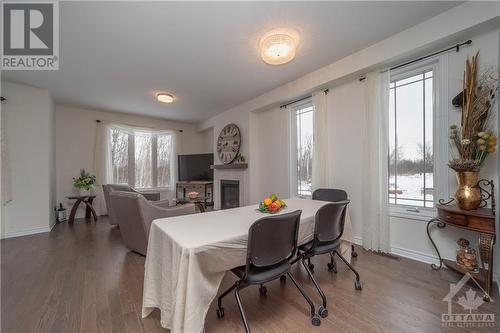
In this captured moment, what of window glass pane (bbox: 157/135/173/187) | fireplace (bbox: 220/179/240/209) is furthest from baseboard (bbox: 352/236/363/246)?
window glass pane (bbox: 157/135/173/187)

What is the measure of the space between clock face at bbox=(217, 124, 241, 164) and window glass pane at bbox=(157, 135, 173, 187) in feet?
5.81

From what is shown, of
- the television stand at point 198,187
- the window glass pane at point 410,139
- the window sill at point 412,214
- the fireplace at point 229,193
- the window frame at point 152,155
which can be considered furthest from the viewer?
the television stand at point 198,187

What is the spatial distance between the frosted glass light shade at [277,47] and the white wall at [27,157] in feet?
14.2

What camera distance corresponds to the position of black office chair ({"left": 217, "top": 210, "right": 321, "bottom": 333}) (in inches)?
48.5

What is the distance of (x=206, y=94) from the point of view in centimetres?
409

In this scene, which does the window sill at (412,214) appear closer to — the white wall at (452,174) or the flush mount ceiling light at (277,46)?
the white wall at (452,174)

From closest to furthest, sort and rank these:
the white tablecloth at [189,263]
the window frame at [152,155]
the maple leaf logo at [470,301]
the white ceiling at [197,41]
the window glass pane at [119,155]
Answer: the white tablecloth at [189,263] → the maple leaf logo at [470,301] → the white ceiling at [197,41] → the window glass pane at [119,155] → the window frame at [152,155]

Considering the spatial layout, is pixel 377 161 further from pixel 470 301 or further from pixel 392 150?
pixel 470 301

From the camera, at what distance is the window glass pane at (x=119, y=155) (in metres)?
5.27

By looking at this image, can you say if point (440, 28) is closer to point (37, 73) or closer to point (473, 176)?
point (473, 176)

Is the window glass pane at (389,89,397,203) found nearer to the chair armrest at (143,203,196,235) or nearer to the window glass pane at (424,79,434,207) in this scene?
the window glass pane at (424,79,434,207)

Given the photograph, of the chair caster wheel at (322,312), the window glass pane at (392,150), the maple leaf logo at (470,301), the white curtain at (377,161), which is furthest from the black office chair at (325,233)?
the window glass pane at (392,150)

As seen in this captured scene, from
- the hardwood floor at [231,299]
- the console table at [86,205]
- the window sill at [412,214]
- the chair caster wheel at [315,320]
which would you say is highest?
the window sill at [412,214]

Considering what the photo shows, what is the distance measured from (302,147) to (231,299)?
9.44 feet
